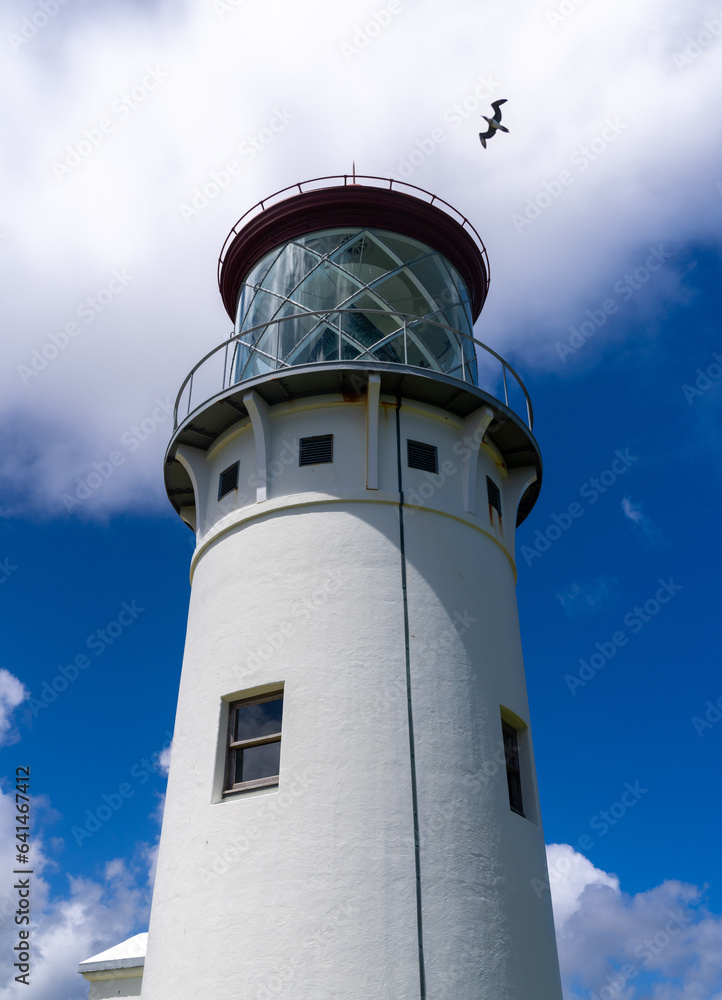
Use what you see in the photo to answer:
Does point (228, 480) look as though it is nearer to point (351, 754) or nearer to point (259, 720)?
point (259, 720)

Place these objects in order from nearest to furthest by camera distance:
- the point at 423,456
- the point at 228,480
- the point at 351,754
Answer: the point at 351,754, the point at 423,456, the point at 228,480

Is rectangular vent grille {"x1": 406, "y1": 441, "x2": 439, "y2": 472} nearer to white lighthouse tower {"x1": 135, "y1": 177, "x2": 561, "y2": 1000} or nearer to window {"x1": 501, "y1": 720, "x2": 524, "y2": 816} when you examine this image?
white lighthouse tower {"x1": 135, "y1": 177, "x2": 561, "y2": 1000}

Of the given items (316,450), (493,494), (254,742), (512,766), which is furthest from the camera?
(493,494)

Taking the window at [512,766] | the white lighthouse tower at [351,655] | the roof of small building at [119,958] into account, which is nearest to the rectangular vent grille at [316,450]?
the white lighthouse tower at [351,655]

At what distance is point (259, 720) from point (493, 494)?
5.19 metres

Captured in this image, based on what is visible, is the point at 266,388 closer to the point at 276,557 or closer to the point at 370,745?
the point at 276,557

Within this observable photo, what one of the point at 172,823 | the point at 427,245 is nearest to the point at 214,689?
the point at 172,823

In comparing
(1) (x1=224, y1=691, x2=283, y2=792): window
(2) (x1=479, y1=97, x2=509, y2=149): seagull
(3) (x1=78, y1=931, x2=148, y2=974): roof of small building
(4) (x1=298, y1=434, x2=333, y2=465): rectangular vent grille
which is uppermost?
(2) (x1=479, y1=97, x2=509, y2=149): seagull

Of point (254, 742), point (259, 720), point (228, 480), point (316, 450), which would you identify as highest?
point (228, 480)

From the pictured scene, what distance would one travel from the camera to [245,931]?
31.5 feet

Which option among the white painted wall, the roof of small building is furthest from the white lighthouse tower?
the roof of small building

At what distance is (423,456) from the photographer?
42.4ft

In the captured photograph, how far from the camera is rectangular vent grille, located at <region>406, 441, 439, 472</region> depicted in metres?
12.8

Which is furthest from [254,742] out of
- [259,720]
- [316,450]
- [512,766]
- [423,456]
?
[423,456]
